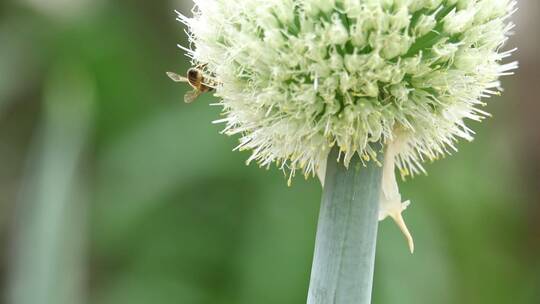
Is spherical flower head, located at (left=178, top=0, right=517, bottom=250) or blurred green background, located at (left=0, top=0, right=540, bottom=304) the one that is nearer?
spherical flower head, located at (left=178, top=0, right=517, bottom=250)

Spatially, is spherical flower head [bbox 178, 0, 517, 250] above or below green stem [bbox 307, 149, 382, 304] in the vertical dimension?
above

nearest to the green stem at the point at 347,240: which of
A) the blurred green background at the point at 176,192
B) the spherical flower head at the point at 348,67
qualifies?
the spherical flower head at the point at 348,67

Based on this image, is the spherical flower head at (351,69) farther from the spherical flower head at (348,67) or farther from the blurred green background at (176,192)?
the blurred green background at (176,192)

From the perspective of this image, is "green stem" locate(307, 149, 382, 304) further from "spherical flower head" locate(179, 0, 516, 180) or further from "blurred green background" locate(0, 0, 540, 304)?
"blurred green background" locate(0, 0, 540, 304)

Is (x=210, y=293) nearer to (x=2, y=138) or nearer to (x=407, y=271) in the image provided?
(x=407, y=271)

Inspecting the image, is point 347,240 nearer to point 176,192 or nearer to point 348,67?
point 348,67

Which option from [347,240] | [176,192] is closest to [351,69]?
[347,240]

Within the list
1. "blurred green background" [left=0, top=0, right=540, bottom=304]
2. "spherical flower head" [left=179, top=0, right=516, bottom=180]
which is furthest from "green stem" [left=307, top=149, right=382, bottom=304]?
"blurred green background" [left=0, top=0, right=540, bottom=304]
